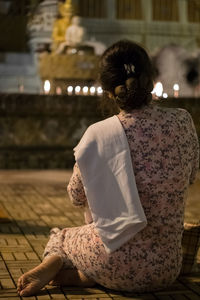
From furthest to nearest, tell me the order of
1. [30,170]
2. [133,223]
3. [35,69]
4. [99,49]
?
[35,69], [99,49], [30,170], [133,223]

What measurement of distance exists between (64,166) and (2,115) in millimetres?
999

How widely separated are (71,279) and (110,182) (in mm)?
619

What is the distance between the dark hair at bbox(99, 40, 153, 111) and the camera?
131 inches

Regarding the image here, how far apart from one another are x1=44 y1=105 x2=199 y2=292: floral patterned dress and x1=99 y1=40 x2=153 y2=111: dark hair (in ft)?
0.35

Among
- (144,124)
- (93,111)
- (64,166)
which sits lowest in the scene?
(64,166)

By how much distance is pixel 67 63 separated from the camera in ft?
40.3

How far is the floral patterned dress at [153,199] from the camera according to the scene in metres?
3.36

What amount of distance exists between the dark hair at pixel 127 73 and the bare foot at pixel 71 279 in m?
0.92

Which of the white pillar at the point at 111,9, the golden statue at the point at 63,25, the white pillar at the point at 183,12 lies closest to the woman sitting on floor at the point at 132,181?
the golden statue at the point at 63,25

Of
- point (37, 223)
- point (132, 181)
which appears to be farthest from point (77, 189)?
point (37, 223)

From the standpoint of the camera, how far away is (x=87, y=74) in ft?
40.3

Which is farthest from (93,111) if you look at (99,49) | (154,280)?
(154,280)

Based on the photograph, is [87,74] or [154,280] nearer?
[154,280]

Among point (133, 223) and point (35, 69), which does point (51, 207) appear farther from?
point (35, 69)
